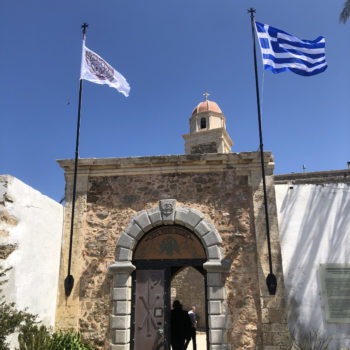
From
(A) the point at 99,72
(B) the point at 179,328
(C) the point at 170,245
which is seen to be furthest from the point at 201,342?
(A) the point at 99,72

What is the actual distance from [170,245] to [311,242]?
2644 millimetres

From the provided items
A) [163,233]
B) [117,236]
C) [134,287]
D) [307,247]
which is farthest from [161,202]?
[307,247]

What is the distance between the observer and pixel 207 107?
23.9 m

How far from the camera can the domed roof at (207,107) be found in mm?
23922

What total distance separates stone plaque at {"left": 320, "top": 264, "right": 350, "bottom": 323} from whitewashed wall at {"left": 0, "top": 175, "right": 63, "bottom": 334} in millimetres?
4943

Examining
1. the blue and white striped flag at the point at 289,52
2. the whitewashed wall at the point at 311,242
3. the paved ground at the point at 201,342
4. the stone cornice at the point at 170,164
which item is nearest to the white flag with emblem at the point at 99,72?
the stone cornice at the point at 170,164

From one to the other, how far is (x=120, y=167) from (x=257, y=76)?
11.2 ft

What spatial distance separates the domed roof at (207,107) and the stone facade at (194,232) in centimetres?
1730

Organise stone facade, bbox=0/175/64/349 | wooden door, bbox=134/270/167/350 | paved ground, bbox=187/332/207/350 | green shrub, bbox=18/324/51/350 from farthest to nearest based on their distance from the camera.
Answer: paved ground, bbox=187/332/207/350
wooden door, bbox=134/270/167/350
stone facade, bbox=0/175/64/349
green shrub, bbox=18/324/51/350

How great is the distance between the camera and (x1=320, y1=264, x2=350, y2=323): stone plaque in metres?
6.09

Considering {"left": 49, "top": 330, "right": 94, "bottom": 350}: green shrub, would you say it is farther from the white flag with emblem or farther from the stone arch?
the white flag with emblem

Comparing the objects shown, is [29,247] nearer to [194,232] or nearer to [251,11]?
[194,232]

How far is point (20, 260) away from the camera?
5605 mm

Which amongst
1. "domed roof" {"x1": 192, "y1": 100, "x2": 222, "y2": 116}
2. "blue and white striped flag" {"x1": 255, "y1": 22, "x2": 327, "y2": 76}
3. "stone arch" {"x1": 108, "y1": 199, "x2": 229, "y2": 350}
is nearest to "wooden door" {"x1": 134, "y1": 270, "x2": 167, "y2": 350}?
"stone arch" {"x1": 108, "y1": 199, "x2": 229, "y2": 350}
